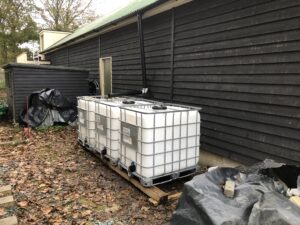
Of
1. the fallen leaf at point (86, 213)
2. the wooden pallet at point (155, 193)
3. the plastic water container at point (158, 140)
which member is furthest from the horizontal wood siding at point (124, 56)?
the fallen leaf at point (86, 213)

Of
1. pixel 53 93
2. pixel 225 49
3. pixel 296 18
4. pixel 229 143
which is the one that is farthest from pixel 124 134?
pixel 53 93

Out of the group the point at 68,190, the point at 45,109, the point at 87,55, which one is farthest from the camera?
the point at 87,55

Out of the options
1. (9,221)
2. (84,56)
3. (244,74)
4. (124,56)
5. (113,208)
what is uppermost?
(84,56)

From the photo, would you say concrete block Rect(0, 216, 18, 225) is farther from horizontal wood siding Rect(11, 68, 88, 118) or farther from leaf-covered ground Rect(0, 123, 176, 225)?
horizontal wood siding Rect(11, 68, 88, 118)

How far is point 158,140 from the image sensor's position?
3820mm

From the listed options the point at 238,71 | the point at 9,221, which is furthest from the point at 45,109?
the point at 238,71

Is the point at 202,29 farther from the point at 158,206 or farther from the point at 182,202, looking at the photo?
the point at 182,202

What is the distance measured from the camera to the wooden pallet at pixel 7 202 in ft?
9.93

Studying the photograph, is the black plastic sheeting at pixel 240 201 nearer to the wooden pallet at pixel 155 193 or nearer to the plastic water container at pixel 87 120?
the wooden pallet at pixel 155 193

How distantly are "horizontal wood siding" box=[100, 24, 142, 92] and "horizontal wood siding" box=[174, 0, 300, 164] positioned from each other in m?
2.04

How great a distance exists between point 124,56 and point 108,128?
3.98 metres

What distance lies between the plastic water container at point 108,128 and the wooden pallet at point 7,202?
162 cm

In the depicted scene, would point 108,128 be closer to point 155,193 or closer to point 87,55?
point 155,193

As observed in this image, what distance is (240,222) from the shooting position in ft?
6.61
